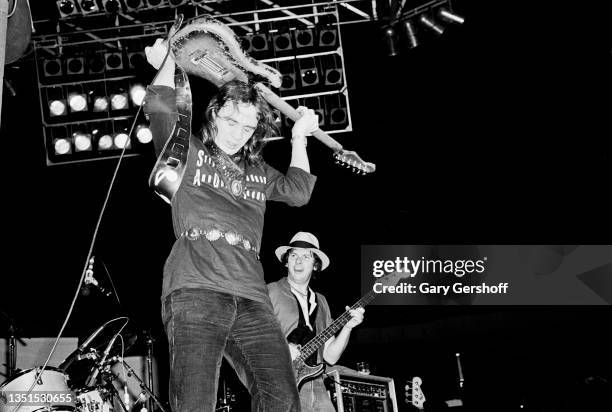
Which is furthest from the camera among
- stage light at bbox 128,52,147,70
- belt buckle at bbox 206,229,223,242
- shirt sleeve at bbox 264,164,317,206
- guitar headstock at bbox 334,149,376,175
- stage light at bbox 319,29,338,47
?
stage light at bbox 128,52,147,70


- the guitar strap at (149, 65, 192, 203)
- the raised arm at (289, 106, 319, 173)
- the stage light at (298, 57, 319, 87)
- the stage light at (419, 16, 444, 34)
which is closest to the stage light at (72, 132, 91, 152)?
the stage light at (298, 57, 319, 87)

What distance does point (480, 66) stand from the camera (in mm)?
11688

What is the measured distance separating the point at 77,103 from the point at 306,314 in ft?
15.4

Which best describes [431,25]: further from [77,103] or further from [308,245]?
[77,103]

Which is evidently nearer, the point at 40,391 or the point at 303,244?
the point at 40,391

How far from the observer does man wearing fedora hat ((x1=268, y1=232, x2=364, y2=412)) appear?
232 inches

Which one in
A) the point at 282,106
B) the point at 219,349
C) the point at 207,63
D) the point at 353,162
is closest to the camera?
the point at 219,349

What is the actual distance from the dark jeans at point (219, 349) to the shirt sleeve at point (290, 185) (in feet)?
2.10

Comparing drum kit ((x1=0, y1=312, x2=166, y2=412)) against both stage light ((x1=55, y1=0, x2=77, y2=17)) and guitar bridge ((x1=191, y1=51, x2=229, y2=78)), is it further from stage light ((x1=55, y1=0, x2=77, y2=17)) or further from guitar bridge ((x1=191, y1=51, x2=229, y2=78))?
stage light ((x1=55, y1=0, x2=77, y2=17))

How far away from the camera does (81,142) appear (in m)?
9.60

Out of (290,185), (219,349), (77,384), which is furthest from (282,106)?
(77,384)

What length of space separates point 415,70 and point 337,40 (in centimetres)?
294

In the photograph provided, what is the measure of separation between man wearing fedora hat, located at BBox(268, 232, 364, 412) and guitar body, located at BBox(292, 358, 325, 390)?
4 centimetres

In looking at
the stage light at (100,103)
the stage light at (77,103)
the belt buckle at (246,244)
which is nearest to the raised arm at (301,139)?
the belt buckle at (246,244)
